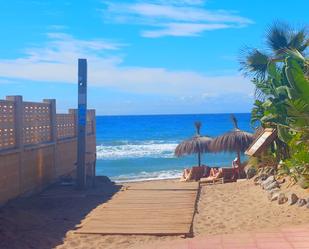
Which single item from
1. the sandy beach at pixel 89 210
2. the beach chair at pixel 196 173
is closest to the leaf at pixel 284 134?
the sandy beach at pixel 89 210

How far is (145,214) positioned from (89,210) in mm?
1233

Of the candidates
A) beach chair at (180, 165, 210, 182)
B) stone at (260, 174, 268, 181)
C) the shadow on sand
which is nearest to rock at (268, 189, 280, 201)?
stone at (260, 174, 268, 181)

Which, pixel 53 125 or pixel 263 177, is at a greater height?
pixel 53 125

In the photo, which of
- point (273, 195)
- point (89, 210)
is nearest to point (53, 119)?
point (89, 210)

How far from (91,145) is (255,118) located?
6216 mm

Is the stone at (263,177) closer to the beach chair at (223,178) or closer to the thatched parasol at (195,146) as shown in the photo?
the beach chair at (223,178)

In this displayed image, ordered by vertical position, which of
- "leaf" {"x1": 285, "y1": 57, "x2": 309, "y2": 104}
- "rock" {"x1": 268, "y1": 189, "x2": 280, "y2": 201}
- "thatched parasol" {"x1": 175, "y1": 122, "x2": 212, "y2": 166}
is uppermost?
"leaf" {"x1": 285, "y1": 57, "x2": 309, "y2": 104}

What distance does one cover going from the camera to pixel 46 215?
29.6ft

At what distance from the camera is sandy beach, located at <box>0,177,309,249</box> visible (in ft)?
23.3

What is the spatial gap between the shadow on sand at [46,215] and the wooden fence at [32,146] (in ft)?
1.03

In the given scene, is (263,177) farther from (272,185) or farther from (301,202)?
(301,202)

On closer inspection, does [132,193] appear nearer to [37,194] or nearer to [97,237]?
[37,194]

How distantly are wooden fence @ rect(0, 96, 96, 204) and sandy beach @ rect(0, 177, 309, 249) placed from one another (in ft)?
1.37

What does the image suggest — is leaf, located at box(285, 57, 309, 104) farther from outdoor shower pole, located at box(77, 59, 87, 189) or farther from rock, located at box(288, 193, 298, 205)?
outdoor shower pole, located at box(77, 59, 87, 189)
